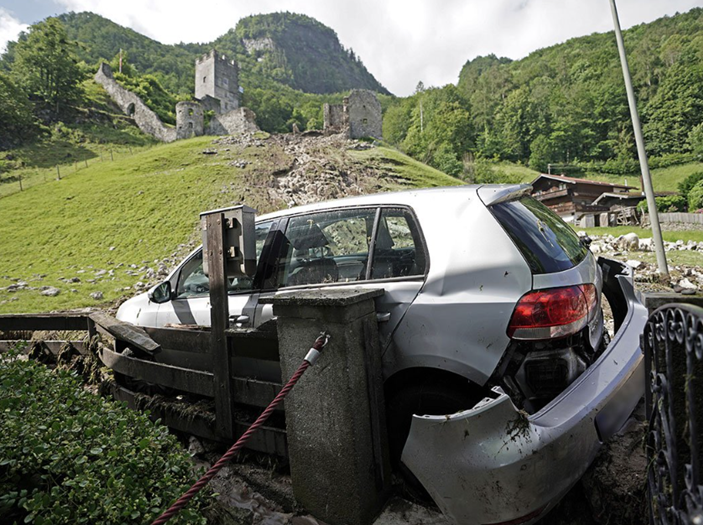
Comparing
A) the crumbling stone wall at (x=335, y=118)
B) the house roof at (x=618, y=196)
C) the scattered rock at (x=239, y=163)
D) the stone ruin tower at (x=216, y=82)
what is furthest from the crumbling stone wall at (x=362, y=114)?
the house roof at (x=618, y=196)

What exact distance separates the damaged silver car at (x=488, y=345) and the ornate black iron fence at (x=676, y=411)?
0.40 meters

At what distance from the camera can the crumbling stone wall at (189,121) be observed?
46531 mm

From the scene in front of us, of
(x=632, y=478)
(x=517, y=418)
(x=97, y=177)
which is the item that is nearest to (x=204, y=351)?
(x=517, y=418)

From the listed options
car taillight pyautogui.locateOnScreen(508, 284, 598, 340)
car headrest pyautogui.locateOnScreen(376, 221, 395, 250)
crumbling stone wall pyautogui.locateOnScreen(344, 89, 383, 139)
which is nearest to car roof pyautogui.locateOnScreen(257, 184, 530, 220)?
car headrest pyautogui.locateOnScreen(376, 221, 395, 250)

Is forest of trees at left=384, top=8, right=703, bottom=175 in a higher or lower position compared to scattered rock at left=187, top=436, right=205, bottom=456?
higher

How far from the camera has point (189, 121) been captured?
4722 cm

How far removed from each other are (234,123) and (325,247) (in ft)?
162

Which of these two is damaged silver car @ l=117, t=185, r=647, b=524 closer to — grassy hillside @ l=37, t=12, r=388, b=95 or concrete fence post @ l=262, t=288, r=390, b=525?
concrete fence post @ l=262, t=288, r=390, b=525

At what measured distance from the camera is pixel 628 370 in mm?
2031

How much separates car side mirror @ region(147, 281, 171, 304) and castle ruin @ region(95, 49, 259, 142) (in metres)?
45.9

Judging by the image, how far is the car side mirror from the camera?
382cm

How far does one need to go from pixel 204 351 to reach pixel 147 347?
0.51 m

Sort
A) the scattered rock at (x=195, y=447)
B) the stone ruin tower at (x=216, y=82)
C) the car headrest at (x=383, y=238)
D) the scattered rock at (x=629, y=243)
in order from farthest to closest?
the stone ruin tower at (x=216, y=82), the scattered rock at (x=629, y=243), the scattered rock at (x=195, y=447), the car headrest at (x=383, y=238)

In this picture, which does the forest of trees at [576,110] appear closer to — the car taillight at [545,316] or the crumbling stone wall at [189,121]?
the crumbling stone wall at [189,121]
